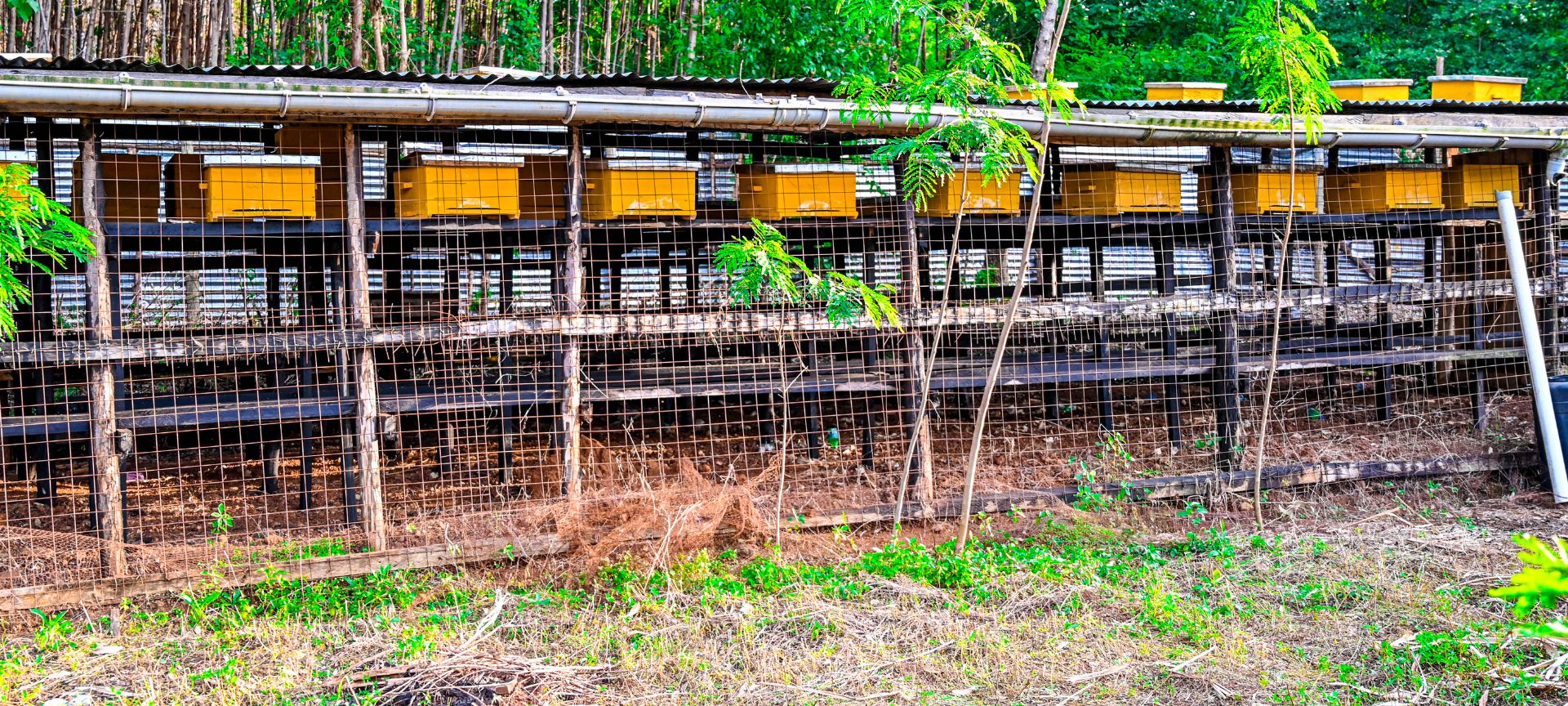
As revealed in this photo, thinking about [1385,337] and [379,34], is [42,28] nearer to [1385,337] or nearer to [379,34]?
[379,34]

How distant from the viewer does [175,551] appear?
7.02 metres

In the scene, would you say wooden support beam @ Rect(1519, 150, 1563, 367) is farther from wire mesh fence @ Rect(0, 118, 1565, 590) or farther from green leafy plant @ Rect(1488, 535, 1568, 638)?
green leafy plant @ Rect(1488, 535, 1568, 638)

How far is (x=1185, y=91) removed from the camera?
9703 millimetres

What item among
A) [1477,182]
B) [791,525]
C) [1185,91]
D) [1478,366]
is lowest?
[791,525]

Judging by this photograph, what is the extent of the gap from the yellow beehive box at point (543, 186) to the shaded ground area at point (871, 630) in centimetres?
241

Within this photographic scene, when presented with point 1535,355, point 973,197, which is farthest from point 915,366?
point 1535,355

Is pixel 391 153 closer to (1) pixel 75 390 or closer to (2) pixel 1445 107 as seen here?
(1) pixel 75 390

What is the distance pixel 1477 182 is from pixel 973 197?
4.58 meters

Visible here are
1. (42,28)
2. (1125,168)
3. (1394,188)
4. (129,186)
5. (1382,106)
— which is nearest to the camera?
(129,186)

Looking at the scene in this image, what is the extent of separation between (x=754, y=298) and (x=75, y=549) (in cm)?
428

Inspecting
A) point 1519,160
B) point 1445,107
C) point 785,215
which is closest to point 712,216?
point 785,215

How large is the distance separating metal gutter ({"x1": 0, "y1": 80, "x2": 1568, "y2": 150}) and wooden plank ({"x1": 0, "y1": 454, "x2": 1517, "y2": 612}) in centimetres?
255

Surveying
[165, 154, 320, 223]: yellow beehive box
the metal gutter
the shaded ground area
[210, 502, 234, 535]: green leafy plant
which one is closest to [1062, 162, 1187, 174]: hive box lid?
the metal gutter

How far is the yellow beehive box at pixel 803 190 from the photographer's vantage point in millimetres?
7941
